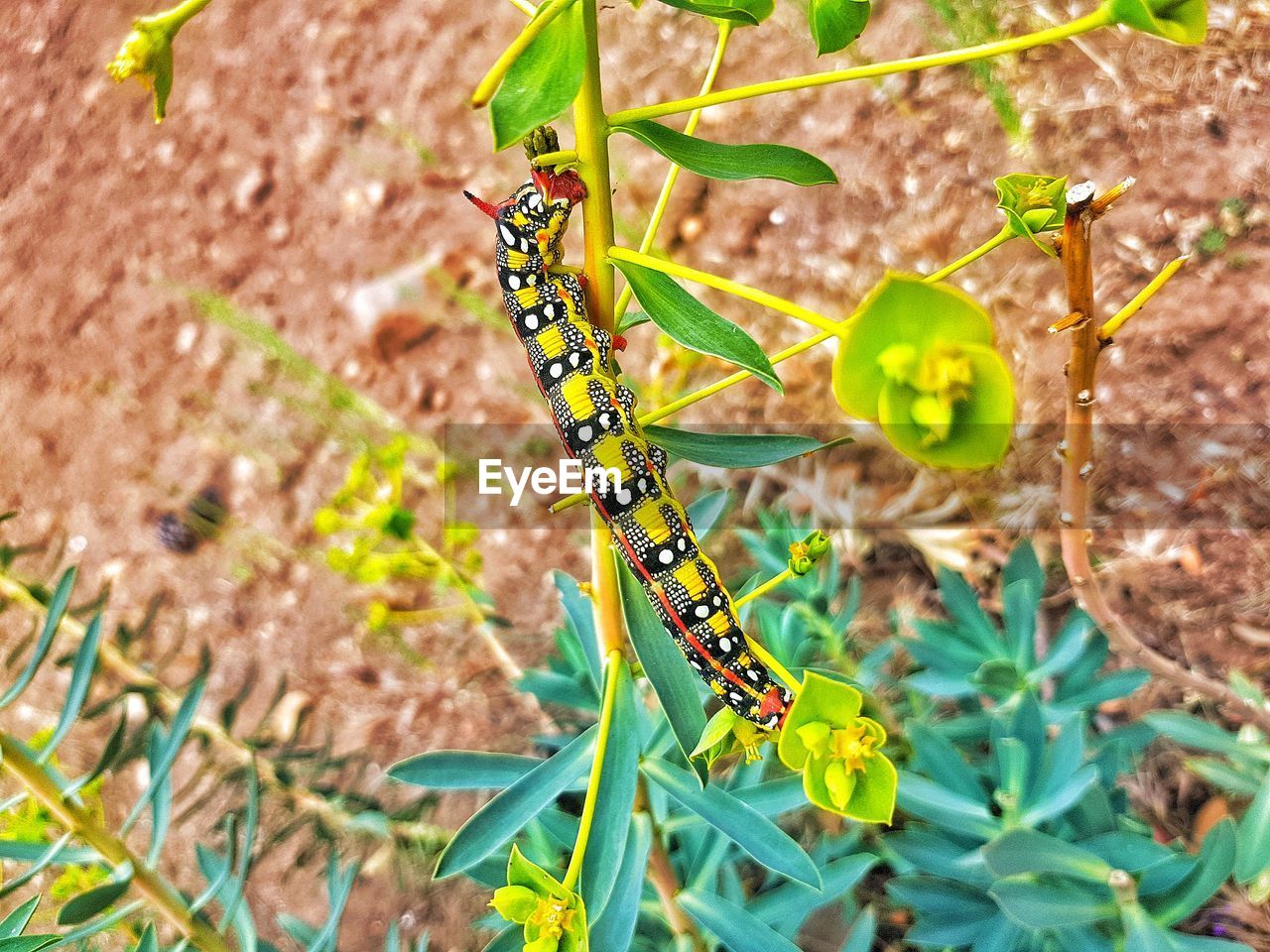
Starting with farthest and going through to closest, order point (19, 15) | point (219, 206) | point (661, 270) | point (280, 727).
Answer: point (19, 15) → point (219, 206) → point (280, 727) → point (661, 270)

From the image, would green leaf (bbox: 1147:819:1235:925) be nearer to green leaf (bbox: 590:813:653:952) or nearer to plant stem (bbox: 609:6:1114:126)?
green leaf (bbox: 590:813:653:952)

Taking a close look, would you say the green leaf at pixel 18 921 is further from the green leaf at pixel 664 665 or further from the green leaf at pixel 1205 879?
the green leaf at pixel 1205 879

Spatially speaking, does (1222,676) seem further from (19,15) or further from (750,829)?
(19,15)

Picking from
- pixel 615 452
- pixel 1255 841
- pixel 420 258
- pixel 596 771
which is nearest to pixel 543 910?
pixel 596 771

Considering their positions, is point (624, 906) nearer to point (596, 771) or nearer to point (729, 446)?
point (596, 771)

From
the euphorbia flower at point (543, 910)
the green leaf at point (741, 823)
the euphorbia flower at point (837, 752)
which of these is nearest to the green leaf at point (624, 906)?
the green leaf at point (741, 823)

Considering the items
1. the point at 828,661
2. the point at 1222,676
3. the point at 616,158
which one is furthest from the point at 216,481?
the point at 1222,676
